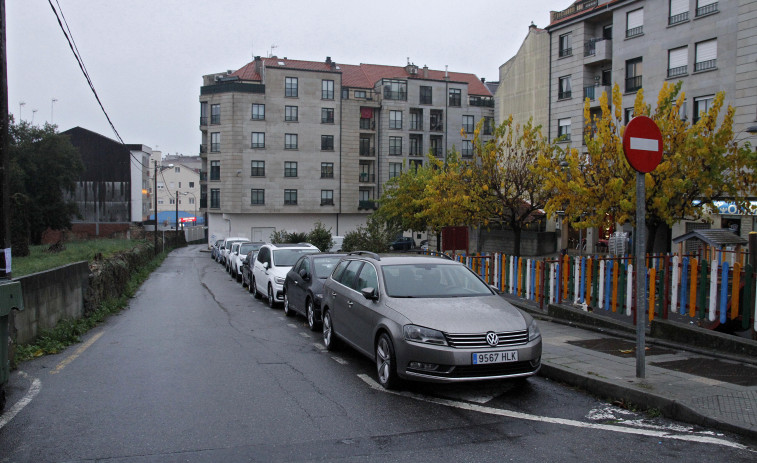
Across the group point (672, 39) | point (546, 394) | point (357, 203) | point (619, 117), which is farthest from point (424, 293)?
point (357, 203)

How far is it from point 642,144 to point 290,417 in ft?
15.6

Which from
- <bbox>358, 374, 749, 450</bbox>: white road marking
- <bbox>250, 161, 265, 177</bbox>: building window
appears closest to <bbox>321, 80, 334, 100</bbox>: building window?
<bbox>250, 161, 265, 177</bbox>: building window

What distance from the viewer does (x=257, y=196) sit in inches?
2178

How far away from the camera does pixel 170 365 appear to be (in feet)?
26.6

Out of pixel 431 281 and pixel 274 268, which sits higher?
pixel 431 281

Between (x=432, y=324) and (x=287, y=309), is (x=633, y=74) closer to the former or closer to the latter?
(x=287, y=309)

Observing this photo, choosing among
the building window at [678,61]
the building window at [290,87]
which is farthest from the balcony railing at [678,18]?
the building window at [290,87]

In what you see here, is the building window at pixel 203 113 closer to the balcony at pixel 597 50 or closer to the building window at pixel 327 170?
the building window at pixel 327 170

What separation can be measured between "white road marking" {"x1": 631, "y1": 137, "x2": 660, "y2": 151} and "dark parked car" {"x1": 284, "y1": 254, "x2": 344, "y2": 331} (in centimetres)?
618

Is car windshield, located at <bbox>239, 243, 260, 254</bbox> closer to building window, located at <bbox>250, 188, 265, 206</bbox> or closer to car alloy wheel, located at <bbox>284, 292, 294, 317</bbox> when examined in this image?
car alloy wheel, located at <bbox>284, 292, 294, 317</bbox>

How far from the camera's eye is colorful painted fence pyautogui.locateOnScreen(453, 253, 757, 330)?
8.62 m

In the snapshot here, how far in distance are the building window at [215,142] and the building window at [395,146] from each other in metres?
16.7

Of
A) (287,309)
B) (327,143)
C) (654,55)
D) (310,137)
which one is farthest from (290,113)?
(287,309)

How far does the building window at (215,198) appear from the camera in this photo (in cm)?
5544
